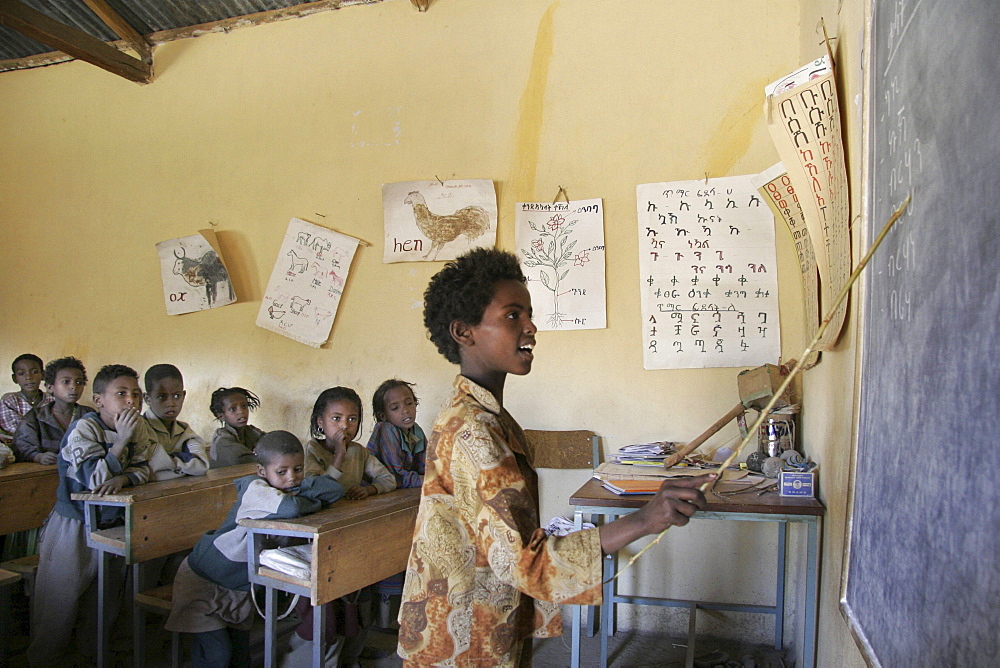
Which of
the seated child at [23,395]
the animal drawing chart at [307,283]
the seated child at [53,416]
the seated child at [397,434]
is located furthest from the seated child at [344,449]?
the seated child at [23,395]

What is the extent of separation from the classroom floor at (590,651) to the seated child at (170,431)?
781 mm

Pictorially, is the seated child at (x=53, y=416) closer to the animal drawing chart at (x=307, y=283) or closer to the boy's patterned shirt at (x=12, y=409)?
the boy's patterned shirt at (x=12, y=409)

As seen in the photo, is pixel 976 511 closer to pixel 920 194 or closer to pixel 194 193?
pixel 920 194

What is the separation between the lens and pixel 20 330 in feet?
15.9

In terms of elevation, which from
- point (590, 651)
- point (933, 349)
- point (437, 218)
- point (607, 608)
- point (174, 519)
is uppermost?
point (437, 218)

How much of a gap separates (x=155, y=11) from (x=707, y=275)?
369cm

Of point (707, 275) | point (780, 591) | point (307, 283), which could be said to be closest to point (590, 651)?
point (780, 591)

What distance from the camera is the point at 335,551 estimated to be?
231cm

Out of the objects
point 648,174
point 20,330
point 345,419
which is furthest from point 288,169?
point 20,330

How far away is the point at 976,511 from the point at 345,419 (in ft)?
8.82

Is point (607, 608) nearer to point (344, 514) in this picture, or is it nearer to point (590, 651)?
point (590, 651)

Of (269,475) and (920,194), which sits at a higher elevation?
(920,194)

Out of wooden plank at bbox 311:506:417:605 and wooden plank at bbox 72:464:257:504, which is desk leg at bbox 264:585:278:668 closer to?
wooden plank at bbox 311:506:417:605

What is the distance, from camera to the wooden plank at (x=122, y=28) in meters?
4.05
